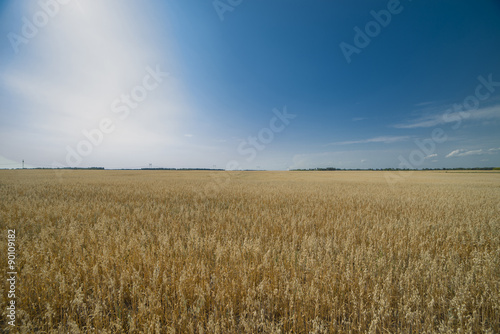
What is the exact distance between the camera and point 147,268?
11.1ft

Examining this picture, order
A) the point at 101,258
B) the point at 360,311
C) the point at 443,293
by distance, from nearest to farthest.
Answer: the point at 360,311, the point at 443,293, the point at 101,258

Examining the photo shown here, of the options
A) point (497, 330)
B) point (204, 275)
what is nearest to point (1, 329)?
point (204, 275)

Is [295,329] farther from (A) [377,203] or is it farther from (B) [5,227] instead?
(A) [377,203]

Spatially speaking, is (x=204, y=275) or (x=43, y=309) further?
(x=204, y=275)

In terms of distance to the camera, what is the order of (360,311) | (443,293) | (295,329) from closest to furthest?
1. (295,329)
2. (360,311)
3. (443,293)

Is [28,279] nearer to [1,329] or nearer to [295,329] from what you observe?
[1,329]

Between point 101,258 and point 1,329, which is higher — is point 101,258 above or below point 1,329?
above

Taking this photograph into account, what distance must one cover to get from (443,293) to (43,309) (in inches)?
228

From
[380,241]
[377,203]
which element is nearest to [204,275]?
[380,241]

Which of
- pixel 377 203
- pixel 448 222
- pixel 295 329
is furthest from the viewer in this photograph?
pixel 377 203

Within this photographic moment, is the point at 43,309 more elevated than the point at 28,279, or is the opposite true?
the point at 28,279

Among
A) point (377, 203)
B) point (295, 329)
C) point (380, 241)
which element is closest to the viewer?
point (295, 329)

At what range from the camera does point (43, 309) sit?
2.59m

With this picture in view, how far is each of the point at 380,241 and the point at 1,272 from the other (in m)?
7.82
